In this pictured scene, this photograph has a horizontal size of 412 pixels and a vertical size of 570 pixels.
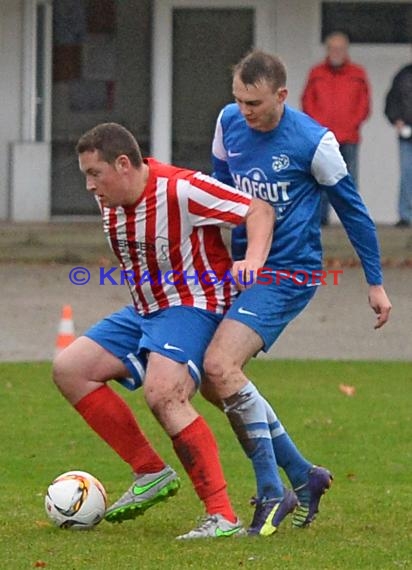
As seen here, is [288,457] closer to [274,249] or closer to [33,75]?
[274,249]

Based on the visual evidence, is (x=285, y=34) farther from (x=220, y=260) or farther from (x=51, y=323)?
(x=220, y=260)

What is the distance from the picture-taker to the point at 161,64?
19594 mm

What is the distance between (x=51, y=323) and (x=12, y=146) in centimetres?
543

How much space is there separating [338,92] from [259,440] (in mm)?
11529

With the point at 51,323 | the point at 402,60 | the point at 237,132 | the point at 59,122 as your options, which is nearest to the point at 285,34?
the point at 402,60

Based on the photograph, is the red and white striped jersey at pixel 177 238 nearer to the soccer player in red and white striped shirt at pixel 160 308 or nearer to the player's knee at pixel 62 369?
the soccer player in red and white striped shirt at pixel 160 308

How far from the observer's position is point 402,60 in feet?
64.6

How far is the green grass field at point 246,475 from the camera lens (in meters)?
6.25

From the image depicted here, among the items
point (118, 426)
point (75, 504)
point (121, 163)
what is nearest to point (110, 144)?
point (121, 163)

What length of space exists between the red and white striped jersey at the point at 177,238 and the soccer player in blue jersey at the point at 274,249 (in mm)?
168

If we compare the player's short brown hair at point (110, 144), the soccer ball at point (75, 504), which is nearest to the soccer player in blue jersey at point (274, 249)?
the player's short brown hair at point (110, 144)

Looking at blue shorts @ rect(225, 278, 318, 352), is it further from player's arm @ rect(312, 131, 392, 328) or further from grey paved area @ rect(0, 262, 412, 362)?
grey paved area @ rect(0, 262, 412, 362)

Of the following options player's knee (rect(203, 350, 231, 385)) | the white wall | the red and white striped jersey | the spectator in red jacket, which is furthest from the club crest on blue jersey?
the white wall

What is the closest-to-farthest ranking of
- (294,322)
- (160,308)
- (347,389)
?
(160,308)
(347,389)
(294,322)
